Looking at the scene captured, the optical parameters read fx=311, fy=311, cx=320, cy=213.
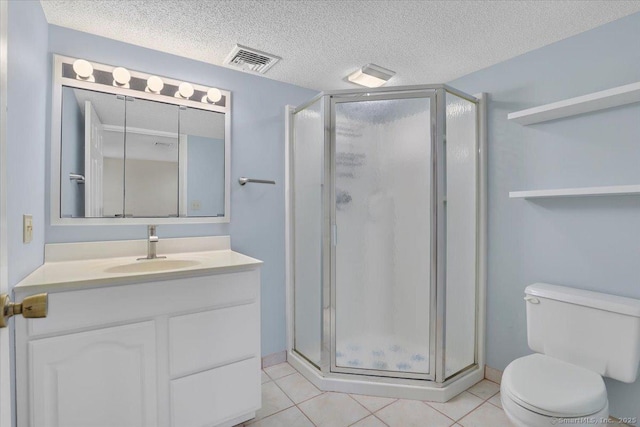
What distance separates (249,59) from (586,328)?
7.99ft

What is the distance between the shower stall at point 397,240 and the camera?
1.91 metres

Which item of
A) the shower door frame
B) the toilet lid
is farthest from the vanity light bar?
the toilet lid

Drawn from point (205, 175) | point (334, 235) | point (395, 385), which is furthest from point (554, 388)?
point (205, 175)

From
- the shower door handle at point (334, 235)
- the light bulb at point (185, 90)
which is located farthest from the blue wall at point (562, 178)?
the light bulb at point (185, 90)

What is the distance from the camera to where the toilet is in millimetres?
1254

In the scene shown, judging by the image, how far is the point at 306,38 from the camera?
1.80 m

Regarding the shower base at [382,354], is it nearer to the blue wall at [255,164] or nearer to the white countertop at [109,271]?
the blue wall at [255,164]

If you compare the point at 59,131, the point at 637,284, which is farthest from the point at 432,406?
the point at 59,131

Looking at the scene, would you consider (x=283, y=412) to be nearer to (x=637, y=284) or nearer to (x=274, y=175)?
(x=274, y=175)

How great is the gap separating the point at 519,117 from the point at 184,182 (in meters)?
2.09

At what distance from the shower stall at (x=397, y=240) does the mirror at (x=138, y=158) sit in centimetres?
72

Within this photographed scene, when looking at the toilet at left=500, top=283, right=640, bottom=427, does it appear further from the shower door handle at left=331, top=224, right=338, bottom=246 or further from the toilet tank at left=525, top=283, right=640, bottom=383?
the shower door handle at left=331, top=224, right=338, bottom=246

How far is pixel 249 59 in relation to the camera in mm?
2004

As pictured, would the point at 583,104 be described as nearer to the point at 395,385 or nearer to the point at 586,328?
the point at 586,328
